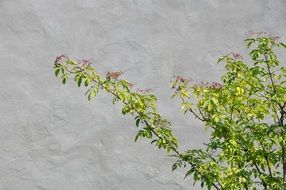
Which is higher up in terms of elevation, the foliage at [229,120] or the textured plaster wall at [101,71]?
the textured plaster wall at [101,71]

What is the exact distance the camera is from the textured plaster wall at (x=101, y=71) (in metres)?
5.53

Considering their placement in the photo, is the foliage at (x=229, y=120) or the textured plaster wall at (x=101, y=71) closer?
the foliage at (x=229, y=120)

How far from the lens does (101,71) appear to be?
5848 millimetres

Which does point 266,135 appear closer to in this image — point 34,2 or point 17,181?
point 17,181

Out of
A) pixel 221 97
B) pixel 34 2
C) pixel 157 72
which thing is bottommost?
pixel 221 97

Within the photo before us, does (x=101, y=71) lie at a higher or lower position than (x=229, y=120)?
higher

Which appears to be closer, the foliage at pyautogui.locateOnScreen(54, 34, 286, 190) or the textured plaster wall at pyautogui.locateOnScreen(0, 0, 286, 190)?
the foliage at pyautogui.locateOnScreen(54, 34, 286, 190)

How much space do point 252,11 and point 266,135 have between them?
9.86 feet

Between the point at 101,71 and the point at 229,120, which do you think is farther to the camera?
the point at 101,71

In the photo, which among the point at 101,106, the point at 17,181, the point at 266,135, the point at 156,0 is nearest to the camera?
the point at 266,135

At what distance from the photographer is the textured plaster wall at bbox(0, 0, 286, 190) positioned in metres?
5.53

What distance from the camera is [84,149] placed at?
5617 mm

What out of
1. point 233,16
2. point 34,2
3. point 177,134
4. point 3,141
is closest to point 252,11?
point 233,16

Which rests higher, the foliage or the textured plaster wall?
the textured plaster wall
